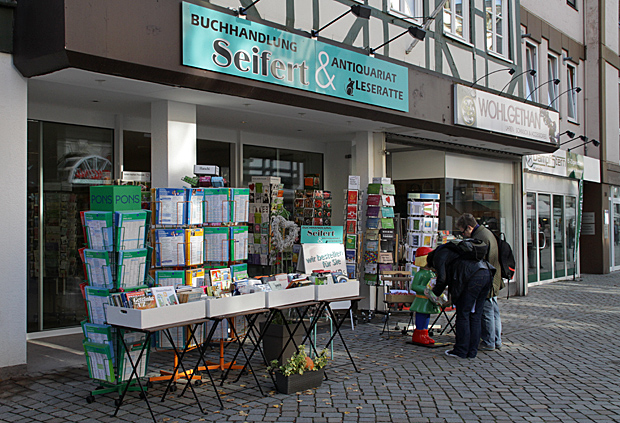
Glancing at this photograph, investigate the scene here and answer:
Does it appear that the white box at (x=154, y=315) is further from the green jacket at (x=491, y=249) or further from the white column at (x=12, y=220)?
the green jacket at (x=491, y=249)

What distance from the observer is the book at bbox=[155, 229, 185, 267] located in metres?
6.46

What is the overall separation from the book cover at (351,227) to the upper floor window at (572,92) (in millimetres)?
9913

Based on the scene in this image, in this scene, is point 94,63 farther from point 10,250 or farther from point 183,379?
point 183,379

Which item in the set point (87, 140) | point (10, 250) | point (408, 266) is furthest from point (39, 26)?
point (408, 266)

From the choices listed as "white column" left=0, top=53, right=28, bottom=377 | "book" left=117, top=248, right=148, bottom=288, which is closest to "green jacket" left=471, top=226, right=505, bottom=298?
"book" left=117, top=248, right=148, bottom=288

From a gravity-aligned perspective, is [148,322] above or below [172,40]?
below

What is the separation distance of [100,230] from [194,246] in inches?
58.9

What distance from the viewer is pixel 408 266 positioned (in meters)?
9.85

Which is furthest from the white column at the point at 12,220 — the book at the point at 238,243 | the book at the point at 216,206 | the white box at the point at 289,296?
the white box at the point at 289,296

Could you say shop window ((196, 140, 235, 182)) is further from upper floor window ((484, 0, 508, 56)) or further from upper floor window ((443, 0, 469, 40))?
upper floor window ((484, 0, 508, 56))

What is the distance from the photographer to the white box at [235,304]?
5.17 m

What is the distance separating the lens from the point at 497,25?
12.2 meters

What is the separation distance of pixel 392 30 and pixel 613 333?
5717 millimetres

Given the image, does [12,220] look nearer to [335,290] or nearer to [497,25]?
[335,290]
